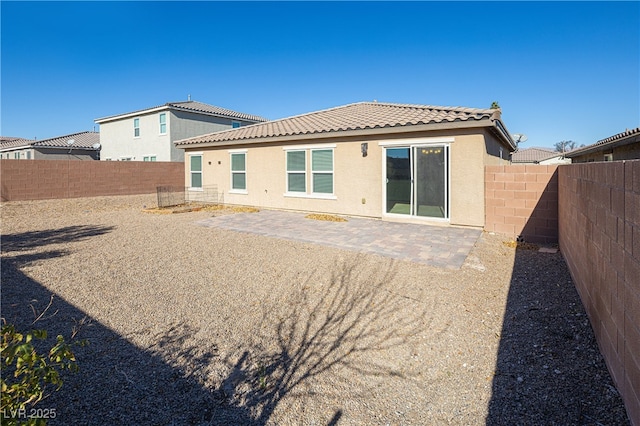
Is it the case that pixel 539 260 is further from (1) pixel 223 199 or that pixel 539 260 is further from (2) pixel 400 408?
(1) pixel 223 199

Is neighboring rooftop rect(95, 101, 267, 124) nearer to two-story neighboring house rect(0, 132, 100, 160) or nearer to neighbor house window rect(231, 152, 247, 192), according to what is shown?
two-story neighboring house rect(0, 132, 100, 160)

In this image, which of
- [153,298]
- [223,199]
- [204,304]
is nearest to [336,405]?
[204,304]

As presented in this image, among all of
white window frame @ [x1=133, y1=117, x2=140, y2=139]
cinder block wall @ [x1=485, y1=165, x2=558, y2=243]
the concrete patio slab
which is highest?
white window frame @ [x1=133, y1=117, x2=140, y2=139]

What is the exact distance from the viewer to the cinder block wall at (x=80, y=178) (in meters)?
16.6

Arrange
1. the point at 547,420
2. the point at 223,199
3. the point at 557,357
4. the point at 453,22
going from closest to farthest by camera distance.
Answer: the point at 547,420 → the point at 557,357 → the point at 453,22 → the point at 223,199

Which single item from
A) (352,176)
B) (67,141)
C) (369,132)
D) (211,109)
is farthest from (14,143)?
(369,132)

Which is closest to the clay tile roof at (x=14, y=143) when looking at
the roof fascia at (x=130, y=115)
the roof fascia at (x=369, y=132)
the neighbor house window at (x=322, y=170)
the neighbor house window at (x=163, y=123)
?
the roof fascia at (x=130, y=115)

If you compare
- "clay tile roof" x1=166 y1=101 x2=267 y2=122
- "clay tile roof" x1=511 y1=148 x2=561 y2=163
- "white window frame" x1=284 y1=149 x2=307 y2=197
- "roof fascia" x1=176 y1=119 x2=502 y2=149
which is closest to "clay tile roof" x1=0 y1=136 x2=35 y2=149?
"clay tile roof" x1=166 y1=101 x2=267 y2=122

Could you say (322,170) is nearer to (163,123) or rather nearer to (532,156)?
(163,123)

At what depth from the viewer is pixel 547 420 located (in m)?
2.42

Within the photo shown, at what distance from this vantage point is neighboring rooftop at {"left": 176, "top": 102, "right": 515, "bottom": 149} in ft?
30.9

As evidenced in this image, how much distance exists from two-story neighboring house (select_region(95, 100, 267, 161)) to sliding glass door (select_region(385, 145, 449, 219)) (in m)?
20.2

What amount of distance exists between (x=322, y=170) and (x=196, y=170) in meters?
8.01

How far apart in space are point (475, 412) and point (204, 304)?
11.3 ft
